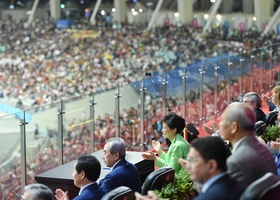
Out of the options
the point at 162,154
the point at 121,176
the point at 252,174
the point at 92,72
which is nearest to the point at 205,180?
the point at 252,174

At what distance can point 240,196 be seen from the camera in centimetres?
392

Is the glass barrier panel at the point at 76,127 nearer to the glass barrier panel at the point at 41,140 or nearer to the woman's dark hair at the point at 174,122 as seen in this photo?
the glass barrier panel at the point at 41,140

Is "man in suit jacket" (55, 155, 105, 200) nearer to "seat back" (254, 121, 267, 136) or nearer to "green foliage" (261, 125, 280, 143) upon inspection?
"seat back" (254, 121, 267, 136)

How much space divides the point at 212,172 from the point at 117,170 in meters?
2.36

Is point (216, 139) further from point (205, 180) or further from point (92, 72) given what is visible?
point (92, 72)

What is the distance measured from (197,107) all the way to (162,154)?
656 centimetres

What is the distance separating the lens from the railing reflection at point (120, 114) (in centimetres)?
898

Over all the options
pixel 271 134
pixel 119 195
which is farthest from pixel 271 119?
pixel 119 195

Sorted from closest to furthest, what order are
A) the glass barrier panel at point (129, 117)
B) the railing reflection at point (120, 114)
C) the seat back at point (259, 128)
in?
1. the seat back at point (259, 128)
2. the railing reflection at point (120, 114)
3. the glass barrier panel at point (129, 117)

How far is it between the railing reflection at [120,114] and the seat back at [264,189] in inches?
192

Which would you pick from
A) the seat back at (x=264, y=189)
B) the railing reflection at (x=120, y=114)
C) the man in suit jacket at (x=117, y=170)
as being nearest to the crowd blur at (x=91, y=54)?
the railing reflection at (x=120, y=114)

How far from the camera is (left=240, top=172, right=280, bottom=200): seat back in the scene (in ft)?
13.0

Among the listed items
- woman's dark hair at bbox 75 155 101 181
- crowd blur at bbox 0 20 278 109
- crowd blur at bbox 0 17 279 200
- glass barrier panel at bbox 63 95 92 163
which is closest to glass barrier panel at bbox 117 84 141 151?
glass barrier panel at bbox 63 95 92 163

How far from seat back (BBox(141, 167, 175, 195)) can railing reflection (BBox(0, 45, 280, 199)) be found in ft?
9.82
